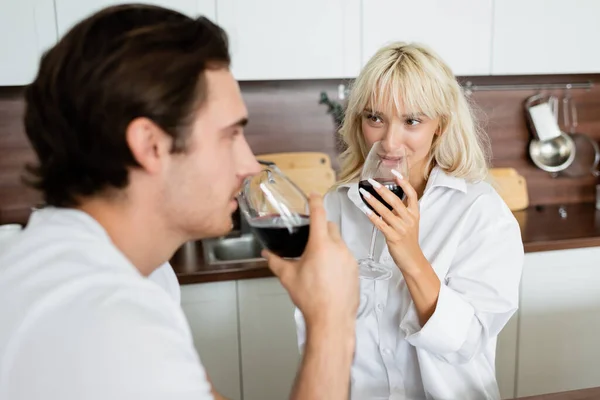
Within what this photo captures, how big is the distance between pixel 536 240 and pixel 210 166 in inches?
67.0

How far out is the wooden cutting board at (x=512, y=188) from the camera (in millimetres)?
2617


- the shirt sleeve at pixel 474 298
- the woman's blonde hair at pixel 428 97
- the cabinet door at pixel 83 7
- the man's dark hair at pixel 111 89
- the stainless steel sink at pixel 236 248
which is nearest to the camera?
the man's dark hair at pixel 111 89

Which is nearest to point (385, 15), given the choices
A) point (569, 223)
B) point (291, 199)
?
point (569, 223)

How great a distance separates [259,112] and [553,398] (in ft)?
→ 6.06

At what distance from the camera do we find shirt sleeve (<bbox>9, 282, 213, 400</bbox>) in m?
0.59

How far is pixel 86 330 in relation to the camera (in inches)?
24.0

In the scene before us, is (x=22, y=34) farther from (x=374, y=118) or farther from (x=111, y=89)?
(x=111, y=89)

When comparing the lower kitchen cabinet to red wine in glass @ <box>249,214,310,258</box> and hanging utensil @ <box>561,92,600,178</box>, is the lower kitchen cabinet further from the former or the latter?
red wine in glass @ <box>249,214,310,258</box>

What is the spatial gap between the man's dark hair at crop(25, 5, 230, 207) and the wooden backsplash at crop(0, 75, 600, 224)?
161 centimetres

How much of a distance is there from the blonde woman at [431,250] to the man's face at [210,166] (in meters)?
0.41

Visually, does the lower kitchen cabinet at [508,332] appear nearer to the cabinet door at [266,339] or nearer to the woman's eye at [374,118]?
the cabinet door at [266,339]

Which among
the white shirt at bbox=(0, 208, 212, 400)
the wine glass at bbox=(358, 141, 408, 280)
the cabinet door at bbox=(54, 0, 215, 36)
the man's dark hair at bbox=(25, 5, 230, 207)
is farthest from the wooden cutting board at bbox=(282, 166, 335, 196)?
the white shirt at bbox=(0, 208, 212, 400)

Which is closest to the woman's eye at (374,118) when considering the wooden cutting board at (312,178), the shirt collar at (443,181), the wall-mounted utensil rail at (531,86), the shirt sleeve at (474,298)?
the shirt collar at (443,181)

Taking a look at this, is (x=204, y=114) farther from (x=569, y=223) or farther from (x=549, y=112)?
(x=549, y=112)
